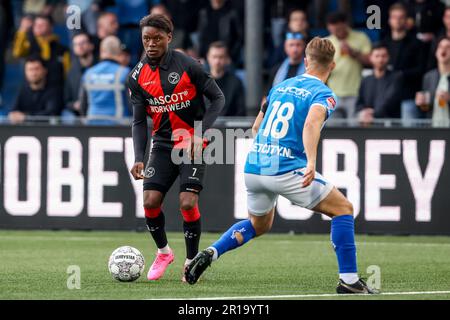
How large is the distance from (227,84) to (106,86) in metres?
1.65

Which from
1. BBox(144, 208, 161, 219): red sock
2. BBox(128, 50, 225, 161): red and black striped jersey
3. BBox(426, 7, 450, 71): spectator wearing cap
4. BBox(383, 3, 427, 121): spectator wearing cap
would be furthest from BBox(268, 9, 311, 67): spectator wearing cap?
BBox(144, 208, 161, 219): red sock

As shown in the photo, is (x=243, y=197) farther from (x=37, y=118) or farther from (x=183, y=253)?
(x=37, y=118)

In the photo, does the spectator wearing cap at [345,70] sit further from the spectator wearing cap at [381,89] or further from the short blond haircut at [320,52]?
the short blond haircut at [320,52]

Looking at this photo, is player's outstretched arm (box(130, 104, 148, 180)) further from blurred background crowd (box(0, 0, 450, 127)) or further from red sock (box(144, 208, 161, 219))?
blurred background crowd (box(0, 0, 450, 127))

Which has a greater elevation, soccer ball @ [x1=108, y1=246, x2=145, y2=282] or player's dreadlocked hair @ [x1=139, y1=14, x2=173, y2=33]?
player's dreadlocked hair @ [x1=139, y1=14, x2=173, y2=33]

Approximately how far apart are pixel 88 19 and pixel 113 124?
4185 millimetres

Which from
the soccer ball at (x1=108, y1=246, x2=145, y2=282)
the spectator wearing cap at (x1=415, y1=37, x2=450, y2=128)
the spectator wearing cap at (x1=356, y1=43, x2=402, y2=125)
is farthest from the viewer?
the spectator wearing cap at (x1=356, y1=43, x2=402, y2=125)

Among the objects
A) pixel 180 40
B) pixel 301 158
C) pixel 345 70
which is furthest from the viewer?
pixel 180 40

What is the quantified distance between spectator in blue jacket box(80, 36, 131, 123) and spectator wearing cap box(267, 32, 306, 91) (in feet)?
6.91

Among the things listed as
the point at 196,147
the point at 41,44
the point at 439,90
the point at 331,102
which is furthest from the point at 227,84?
the point at 331,102

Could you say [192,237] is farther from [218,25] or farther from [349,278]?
[218,25]

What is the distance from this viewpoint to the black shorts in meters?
9.78

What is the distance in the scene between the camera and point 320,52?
865 centimetres

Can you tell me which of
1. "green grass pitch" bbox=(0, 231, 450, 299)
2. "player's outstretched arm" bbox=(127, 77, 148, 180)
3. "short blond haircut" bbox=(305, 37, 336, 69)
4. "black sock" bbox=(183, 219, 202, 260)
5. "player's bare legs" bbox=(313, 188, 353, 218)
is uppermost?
"short blond haircut" bbox=(305, 37, 336, 69)
